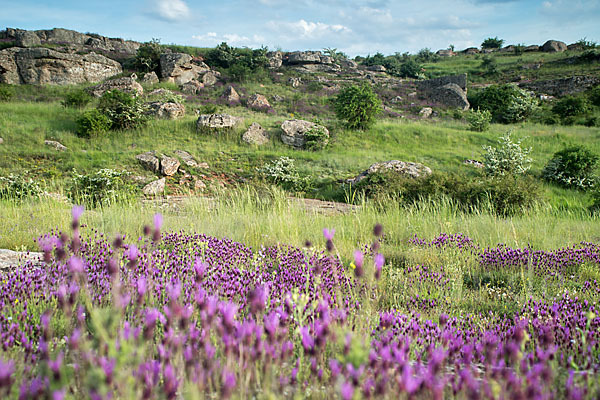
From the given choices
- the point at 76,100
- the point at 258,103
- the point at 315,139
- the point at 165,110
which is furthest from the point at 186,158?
the point at 258,103

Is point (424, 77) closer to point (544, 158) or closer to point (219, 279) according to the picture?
point (544, 158)

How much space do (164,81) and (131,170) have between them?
75.5 ft

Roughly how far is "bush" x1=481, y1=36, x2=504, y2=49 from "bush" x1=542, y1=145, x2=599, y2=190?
212 ft

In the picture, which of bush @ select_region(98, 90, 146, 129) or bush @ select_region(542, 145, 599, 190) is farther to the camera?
bush @ select_region(98, 90, 146, 129)

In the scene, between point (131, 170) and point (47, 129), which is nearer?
point (131, 170)

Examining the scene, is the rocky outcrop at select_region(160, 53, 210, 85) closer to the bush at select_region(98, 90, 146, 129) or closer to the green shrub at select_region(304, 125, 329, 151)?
the bush at select_region(98, 90, 146, 129)

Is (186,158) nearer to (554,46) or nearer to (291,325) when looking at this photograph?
(291,325)

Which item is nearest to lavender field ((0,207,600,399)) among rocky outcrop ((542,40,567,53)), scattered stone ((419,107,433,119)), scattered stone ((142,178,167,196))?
scattered stone ((142,178,167,196))

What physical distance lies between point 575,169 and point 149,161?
17488mm

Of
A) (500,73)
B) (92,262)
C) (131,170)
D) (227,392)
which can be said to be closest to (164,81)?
(131,170)

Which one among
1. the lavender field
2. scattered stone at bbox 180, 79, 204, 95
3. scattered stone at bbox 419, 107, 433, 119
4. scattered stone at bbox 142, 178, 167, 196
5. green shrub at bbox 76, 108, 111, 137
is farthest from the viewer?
scattered stone at bbox 419, 107, 433, 119

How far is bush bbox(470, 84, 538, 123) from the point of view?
1233 inches

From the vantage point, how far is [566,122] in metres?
28.2

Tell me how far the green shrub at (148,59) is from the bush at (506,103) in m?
32.0
